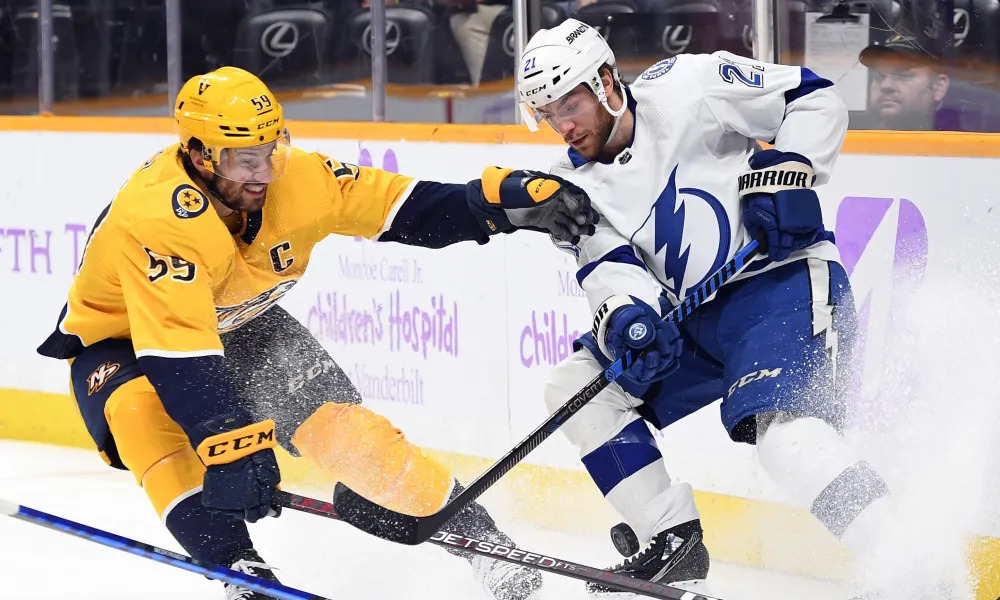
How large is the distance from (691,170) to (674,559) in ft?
2.57

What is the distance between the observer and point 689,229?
2666 mm

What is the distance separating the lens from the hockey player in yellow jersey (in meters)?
2.62

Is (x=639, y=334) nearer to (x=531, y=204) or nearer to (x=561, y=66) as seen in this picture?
(x=531, y=204)

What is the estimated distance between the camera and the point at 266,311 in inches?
128

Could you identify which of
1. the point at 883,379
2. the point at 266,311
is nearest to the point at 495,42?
the point at 266,311

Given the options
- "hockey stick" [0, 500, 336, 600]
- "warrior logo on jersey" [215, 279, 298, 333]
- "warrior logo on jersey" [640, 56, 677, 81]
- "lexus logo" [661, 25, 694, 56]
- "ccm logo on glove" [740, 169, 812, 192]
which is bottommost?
"hockey stick" [0, 500, 336, 600]

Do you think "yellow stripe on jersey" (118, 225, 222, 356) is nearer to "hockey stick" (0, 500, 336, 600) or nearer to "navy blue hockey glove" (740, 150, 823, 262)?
"hockey stick" (0, 500, 336, 600)

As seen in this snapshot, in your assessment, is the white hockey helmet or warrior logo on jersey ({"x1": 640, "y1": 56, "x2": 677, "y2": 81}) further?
warrior logo on jersey ({"x1": 640, "y1": 56, "x2": 677, "y2": 81})

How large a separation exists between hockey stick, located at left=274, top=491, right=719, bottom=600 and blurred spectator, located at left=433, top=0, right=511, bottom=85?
177 centimetres

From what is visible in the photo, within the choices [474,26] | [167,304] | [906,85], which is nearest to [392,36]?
[474,26]

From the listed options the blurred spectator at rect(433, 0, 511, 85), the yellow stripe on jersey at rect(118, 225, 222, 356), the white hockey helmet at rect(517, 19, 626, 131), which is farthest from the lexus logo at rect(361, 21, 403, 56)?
the yellow stripe on jersey at rect(118, 225, 222, 356)

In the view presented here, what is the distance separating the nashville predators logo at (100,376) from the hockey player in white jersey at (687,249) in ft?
3.28

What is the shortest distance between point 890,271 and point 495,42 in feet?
5.06

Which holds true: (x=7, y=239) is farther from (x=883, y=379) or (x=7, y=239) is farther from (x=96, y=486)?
(x=883, y=379)
